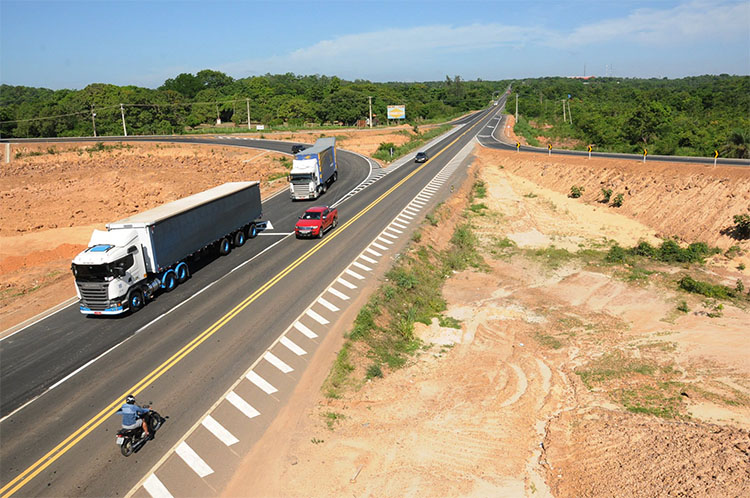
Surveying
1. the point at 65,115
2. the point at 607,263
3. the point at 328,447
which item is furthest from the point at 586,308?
the point at 65,115

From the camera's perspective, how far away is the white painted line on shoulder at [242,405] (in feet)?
54.1

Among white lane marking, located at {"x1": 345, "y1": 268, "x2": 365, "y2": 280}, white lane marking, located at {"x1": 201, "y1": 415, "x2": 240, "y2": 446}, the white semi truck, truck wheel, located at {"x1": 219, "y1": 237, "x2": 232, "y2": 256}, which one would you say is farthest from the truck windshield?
white lane marking, located at {"x1": 201, "y1": 415, "x2": 240, "y2": 446}

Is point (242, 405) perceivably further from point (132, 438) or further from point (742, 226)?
point (742, 226)

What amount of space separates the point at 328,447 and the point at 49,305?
20540 mm

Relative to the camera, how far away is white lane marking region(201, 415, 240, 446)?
15.2m

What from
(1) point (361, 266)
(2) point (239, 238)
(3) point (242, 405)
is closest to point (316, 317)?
(3) point (242, 405)

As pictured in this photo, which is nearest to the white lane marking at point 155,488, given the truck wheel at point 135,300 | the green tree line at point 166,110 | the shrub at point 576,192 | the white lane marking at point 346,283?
the truck wheel at point 135,300

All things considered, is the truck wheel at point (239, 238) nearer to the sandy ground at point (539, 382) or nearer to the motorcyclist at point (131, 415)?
the sandy ground at point (539, 382)

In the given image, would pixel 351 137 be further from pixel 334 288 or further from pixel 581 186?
pixel 334 288

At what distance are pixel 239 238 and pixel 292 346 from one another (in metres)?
16.4

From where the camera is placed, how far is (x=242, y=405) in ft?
55.5

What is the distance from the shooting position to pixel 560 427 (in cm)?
1727

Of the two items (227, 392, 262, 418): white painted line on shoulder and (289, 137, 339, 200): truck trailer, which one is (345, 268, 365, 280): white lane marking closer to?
(227, 392, 262, 418): white painted line on shoulder

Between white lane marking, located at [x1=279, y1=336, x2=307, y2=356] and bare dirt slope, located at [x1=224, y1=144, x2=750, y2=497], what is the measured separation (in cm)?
229
